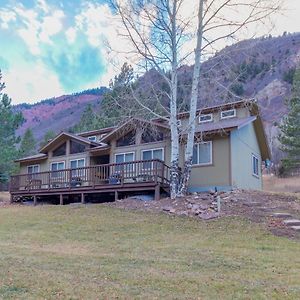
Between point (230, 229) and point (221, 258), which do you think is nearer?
point (221, 258)

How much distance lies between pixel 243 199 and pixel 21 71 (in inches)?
573

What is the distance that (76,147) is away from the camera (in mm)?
23812

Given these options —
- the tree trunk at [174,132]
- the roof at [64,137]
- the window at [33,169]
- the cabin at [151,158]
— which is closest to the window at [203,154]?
the cabin at [151,158]

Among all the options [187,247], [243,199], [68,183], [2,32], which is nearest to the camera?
[187,247]

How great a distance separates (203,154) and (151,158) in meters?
2.82

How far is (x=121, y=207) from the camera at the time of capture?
15781 millimetres

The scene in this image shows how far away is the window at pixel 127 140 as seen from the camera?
21.0 metres

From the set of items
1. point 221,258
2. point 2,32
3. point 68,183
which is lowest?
point 221,258

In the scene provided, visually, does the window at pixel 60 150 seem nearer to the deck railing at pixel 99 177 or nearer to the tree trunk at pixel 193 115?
the deck railing at pixel 99 177

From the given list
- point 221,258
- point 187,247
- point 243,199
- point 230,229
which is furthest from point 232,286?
point 243,199

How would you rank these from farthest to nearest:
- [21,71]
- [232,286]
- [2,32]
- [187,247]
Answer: [21,71] < [2,32] < [187,247] < [232,286]

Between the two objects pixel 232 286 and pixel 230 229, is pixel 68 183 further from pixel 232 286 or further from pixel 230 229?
pixel 232 286

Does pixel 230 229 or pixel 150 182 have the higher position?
pixel 150 182

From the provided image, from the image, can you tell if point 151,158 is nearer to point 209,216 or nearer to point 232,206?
point 232,206
